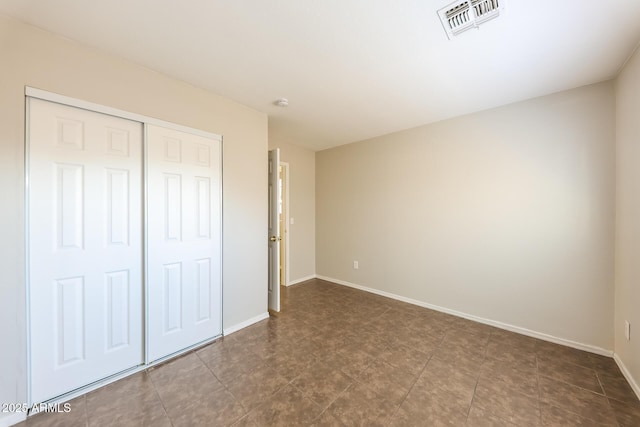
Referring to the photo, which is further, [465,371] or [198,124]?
[198,124]

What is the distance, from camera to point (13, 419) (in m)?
1.41

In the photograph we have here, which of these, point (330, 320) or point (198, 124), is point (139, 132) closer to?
point (198, 124)

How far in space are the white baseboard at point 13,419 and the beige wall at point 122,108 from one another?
9cm

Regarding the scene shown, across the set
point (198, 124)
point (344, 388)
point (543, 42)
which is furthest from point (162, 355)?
point (543, 42)

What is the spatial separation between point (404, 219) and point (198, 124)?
2.89 m

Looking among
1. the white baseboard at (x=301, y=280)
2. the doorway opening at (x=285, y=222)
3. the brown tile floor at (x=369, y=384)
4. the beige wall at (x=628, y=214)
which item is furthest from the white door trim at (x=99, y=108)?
the beige wall at (x=628, y=214)

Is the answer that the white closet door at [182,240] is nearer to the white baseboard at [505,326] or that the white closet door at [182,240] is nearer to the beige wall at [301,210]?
the beige wall at [301,210]

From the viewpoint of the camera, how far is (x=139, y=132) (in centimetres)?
194

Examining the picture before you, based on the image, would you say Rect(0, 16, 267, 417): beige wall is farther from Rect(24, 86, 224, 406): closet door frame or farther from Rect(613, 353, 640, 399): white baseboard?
Rect(613, 353, 640, 399): white baseboard

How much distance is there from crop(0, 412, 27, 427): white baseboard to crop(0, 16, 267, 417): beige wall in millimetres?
88

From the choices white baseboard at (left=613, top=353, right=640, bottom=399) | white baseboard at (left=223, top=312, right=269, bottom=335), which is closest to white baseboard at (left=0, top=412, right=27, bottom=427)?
white baseboard at (left=223, top=312, right=269, bottom=335)

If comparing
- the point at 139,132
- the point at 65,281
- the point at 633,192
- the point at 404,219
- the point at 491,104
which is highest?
the point at 491,104

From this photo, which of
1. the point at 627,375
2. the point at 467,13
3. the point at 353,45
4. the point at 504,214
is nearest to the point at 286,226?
the point at 353,45

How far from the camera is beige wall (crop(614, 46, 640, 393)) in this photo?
1.71m
